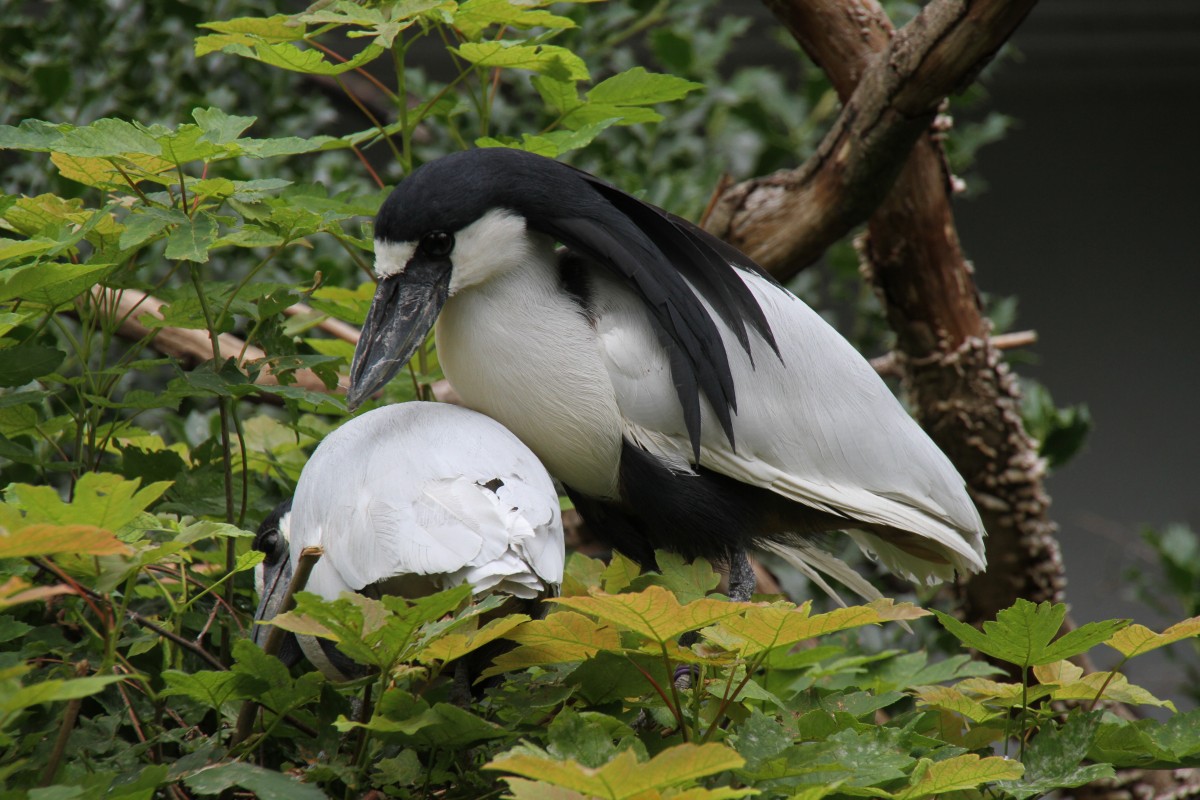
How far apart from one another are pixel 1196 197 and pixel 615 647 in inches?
125

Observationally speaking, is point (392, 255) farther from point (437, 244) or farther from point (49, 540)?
point (49, 540)

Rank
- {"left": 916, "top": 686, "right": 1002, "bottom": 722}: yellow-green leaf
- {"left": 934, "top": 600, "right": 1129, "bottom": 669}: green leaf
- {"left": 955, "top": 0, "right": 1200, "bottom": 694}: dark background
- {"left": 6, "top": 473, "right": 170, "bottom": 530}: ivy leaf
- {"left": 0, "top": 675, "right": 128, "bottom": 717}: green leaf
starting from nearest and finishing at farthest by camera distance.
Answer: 1. {"left": 0, "top": 675, "right": 128, "bottom": 717}: green leaf
2. {"left": 6, "top": 473, "right": 170, "bottom": 530}: ivy leaf
3. {"left": 934, "top": 600, "right": 1129, "bottom": 669}: green leaf
4. {"left": 916, "top": 686, "right": 1002, "bottom": 722}: yellow-green leaf
5. {"left": 955, "top": 0, "right": 1200, "bottom": 694}: dark background

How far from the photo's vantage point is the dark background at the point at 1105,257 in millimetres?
3305

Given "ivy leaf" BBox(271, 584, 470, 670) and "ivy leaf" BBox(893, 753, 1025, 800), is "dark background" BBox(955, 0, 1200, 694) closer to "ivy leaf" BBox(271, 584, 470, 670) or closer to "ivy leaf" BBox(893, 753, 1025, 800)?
"ivy leaf" BBox(893, 753, 1025, 800)

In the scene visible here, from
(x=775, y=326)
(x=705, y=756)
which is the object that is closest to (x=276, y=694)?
(x=705, y=756)

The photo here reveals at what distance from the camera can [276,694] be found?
718mm

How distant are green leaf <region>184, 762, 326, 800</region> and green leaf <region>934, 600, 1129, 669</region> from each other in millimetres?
394

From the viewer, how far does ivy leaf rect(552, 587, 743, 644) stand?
0.63 m

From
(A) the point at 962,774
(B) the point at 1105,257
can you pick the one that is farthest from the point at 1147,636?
(B) the point at 1105,257

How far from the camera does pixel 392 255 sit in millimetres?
931

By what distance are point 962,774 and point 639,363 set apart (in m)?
0.42

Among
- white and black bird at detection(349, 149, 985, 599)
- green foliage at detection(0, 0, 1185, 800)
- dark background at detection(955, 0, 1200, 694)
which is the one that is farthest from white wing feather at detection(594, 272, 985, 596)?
dark background at detection(955, 0, 1200, 694)

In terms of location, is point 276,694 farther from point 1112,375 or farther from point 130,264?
point 1112,375

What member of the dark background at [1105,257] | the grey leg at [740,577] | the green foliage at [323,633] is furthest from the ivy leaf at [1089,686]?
the dark background at [1105,257]
